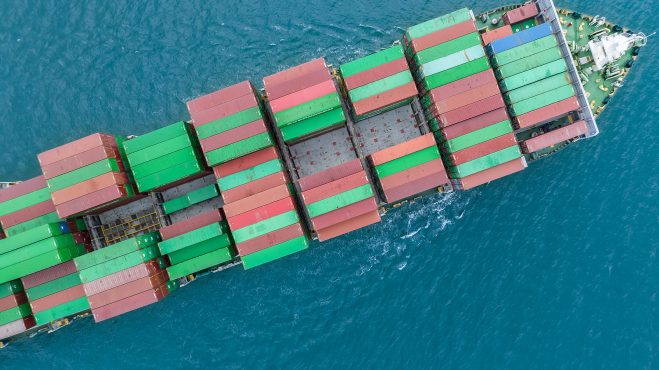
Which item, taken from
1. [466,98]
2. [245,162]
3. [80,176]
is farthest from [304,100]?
[80,176]

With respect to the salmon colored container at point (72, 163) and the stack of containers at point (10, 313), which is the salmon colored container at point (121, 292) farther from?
the salmon colored container at point (72, 163)

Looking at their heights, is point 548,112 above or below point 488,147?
above

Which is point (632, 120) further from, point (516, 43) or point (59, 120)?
point (59, 120)

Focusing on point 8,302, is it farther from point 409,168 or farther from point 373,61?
point 373,61

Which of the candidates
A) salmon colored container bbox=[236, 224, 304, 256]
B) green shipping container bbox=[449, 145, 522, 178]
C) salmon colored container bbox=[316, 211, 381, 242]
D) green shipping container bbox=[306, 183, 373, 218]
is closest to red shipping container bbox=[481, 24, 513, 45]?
green shipping container bbox=[449, 145, 522, 178]

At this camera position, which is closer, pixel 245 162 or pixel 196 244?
pixel 245 162

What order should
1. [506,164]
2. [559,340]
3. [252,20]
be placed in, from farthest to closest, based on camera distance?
[252,20] → [559,340] → [506,164]

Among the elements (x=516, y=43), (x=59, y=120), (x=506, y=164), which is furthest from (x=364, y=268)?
(x=59, y=120)

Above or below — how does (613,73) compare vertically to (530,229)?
above
